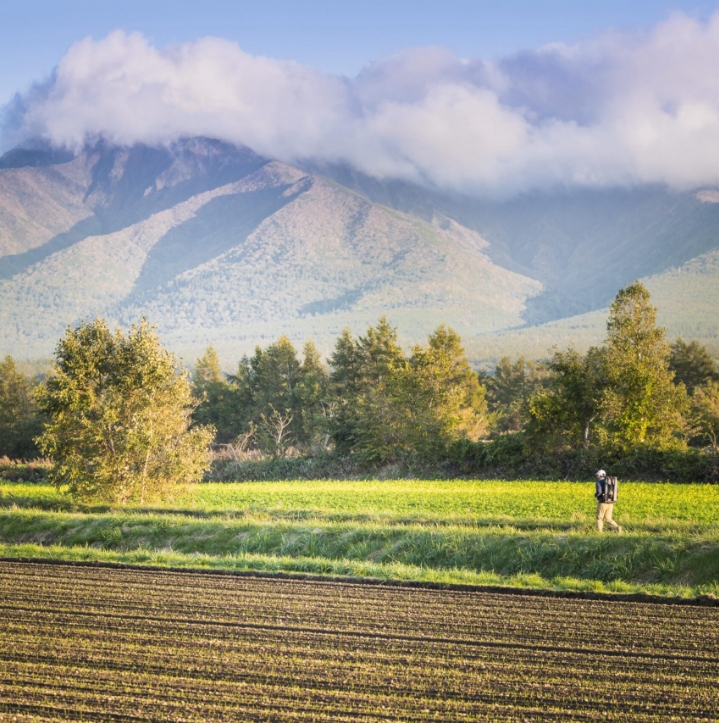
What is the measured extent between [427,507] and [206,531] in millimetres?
10042

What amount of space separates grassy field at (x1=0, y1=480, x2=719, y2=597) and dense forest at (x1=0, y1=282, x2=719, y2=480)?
20.4ft

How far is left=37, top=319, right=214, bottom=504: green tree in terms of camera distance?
30.0 metres

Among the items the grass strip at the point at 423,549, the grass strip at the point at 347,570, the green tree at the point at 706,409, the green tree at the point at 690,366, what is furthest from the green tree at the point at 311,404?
the grass strip at the point at 347,570

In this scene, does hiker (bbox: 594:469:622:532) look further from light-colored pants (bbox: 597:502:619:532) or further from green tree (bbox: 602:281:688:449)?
green tree (bbox: 602:281:688:449)

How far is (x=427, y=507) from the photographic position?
100ft

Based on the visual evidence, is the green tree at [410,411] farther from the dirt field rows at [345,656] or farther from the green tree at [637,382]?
the dirt field rows at [345,656]

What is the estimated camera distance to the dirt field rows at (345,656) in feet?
34.4

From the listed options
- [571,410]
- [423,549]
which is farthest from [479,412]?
[423,549]

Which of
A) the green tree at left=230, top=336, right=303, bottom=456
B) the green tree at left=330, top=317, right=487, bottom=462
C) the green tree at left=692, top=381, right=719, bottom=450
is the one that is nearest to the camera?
the green tree at left=330, top=317, right=487, bottom=462

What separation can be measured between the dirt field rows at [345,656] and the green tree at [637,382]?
2689 centimetres

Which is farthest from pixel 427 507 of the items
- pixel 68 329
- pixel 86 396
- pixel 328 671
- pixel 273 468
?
pixel 273 468

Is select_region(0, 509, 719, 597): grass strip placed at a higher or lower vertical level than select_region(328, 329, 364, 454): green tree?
lower

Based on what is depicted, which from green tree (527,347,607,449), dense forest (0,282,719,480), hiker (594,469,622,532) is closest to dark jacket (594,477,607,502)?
hiker (594,469,622,532)

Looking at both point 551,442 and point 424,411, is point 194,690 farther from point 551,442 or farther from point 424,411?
point 424,411
